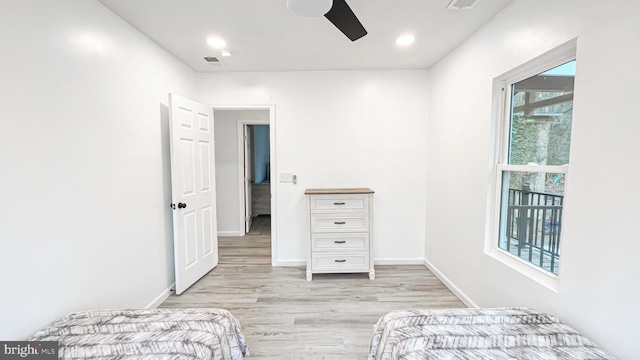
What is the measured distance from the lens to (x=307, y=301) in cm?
256

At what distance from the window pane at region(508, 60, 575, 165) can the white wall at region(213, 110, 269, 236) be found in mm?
3565

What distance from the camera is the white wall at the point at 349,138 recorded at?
3273mm

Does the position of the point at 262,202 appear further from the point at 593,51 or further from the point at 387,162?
the point at 593,51

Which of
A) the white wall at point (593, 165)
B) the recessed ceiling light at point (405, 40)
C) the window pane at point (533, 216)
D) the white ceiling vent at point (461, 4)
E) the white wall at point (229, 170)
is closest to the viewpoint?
the white wall at point (593, 165)

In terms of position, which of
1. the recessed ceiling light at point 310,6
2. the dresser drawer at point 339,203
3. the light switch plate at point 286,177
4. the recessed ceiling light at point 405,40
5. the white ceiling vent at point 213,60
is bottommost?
the dresser drawer at point 339,203

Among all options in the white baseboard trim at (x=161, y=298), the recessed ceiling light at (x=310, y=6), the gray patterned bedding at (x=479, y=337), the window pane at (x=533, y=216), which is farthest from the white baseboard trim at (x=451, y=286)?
the white baseboard trim at (x=161, y=298)

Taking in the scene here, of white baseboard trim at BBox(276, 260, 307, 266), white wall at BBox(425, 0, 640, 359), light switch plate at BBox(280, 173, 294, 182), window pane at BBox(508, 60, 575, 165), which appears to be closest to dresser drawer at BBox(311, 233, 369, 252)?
white baseboard trim at BBox(276, 260, 307, 266)

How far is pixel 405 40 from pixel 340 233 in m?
2.07

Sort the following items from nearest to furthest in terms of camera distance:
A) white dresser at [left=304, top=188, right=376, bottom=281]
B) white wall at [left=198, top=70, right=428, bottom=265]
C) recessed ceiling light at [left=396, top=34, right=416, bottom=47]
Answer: recessed ceiling light at [left=396, top=34, right=416, bottom=47]
white dresser at [left=304, top=188, right=376, bottom=281]
white wall at [left=198, top=70, right=428, bottom=265]

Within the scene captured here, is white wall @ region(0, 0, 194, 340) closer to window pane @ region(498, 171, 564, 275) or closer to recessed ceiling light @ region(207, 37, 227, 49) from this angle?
recessed ceiling light @ region(207, 37, 227, 49)

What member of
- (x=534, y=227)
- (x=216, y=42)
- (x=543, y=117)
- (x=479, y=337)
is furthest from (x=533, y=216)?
(x=216, y=42)

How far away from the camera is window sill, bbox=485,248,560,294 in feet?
5.24

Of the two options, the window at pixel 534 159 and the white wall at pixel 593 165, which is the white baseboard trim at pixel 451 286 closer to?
the white wall at pixel 593 165

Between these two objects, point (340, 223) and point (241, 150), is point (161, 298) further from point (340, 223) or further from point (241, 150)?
point (241, 150)
